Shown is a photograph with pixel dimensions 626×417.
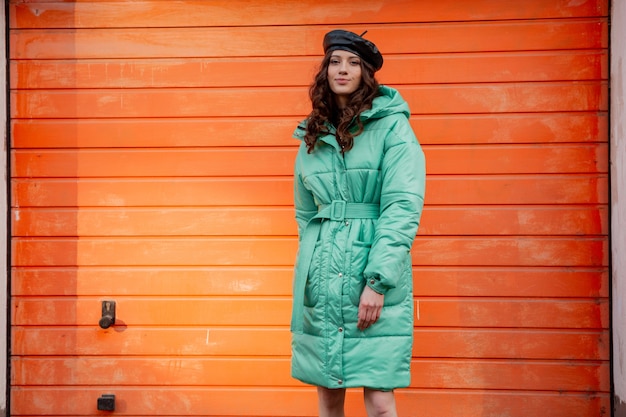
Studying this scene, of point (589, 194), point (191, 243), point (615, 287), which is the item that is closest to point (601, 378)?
point (615, 287)

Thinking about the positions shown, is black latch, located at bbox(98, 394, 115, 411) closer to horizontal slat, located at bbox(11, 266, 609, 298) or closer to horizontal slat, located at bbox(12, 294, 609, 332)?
horizontal slat, located at bbox(12, 294, 609, 332)

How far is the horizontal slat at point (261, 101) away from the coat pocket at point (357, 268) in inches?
60.4

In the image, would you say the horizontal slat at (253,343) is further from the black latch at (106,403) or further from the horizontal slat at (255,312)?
the black latch at (106,403)

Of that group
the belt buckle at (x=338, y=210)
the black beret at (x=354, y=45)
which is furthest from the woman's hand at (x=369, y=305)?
the black beret at (x=354, y=45)

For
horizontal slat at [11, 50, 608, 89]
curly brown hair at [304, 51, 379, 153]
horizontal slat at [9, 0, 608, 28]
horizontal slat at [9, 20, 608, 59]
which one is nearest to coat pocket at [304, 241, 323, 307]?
curly brown hair at [304, 51, 379, 153]

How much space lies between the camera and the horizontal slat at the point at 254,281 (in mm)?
4453

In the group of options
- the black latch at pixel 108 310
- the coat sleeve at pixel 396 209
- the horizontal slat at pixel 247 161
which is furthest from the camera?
the black latch at pixel 108 310

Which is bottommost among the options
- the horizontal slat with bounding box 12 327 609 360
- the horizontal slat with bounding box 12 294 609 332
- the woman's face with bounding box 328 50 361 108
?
the horizontal slat with bounding box 12 327 609 360

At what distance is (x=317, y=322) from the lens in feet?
10.6

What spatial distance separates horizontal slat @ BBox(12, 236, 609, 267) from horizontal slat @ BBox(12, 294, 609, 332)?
0.21 metres

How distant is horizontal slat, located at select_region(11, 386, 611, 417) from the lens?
4.47 m

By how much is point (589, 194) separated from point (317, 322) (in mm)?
2005

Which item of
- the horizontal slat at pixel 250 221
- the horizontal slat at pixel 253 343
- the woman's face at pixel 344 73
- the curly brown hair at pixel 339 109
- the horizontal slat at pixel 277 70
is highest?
the horizontal slat at pixel 277 70

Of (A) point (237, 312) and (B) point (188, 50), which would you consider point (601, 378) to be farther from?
(B) point (188, 50)
